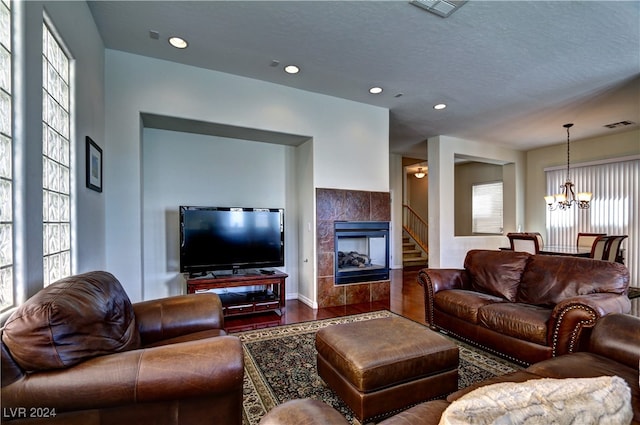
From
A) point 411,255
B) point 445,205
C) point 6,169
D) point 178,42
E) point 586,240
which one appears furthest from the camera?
point 411,255

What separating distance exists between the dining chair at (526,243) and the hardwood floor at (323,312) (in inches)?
69.7

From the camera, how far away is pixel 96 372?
1.12m

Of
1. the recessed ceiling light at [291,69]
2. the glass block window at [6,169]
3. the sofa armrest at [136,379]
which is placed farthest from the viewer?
the recessed ceiling light at [291,69]

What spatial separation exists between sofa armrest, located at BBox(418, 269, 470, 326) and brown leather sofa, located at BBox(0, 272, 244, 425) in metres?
2.43

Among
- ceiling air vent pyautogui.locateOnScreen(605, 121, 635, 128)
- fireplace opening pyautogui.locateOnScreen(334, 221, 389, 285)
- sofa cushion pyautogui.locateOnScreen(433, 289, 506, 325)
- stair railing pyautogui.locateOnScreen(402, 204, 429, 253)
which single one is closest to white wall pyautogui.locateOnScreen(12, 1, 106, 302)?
fireplace opening pyautogui.locateOnScreen(334, 221, 389, 285)

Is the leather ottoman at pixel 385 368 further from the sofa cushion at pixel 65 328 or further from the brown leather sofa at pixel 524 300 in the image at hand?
the sofa cushion at pixel 65 328

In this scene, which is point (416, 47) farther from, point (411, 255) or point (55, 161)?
point (411, 255)

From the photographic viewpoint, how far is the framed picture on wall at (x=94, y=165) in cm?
249

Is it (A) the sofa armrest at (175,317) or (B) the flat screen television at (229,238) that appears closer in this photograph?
(A) the sofa armrest at (175,317)

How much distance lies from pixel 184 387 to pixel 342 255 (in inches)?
136

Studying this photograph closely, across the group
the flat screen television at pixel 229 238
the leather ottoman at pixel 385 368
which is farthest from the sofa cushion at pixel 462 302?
the flat screen television at pixel 229 238

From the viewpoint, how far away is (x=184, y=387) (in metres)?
1.19

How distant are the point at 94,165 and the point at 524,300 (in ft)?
13.6

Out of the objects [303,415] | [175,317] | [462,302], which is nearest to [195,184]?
[175,317]
